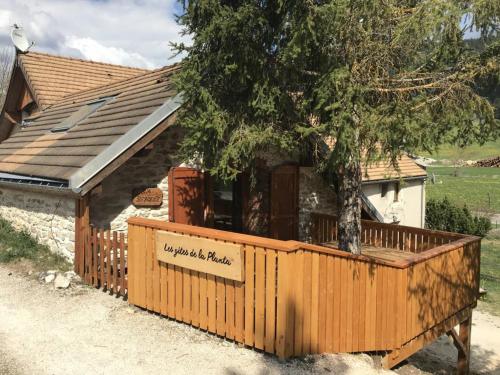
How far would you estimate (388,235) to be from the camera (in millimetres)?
10125

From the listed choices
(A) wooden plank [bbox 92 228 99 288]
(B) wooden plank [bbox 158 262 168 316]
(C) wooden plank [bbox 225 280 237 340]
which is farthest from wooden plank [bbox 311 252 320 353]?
(A) wooden plank [bbox 92 228 99 288]

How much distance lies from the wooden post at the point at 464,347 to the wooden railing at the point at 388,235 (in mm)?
1552

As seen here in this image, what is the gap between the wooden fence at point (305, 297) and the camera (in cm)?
553

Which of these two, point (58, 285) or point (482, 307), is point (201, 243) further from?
point (482, 307)

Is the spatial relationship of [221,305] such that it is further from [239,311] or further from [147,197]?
[147,197]

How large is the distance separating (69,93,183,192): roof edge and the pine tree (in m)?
0.94

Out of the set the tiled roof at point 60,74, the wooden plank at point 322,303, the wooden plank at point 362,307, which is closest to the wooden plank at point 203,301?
the wooden plank at point 322,303

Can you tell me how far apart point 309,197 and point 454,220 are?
31.8ft

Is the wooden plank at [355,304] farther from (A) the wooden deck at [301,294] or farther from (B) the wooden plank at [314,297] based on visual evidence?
(B) the wooden plank at [314,297]

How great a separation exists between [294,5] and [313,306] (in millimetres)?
4000

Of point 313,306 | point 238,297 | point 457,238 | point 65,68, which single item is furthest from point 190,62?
point 65,68

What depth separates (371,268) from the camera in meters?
5.89

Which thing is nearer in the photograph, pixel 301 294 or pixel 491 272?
pixel 301 294

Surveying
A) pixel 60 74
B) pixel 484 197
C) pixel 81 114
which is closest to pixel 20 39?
pixel 60 74
